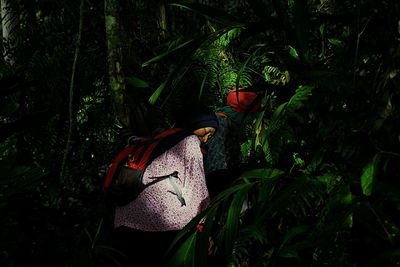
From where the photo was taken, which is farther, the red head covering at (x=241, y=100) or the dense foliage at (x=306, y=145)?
the red head covering at (x=241, y=100)

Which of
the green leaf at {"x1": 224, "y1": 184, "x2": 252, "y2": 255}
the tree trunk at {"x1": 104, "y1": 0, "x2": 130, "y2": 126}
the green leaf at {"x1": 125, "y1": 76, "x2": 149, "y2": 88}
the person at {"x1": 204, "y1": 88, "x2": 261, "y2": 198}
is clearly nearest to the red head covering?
the person at {"x1": 204, "y1": 88, "x2": 261, "y2": 198}

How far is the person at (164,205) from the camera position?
288cm

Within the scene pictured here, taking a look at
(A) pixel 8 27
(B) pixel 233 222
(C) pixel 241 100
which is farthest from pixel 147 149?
(A) pixel 8 27

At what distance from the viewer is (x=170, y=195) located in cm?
289

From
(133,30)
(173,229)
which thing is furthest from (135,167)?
(133,30)

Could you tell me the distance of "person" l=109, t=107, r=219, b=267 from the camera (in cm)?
288

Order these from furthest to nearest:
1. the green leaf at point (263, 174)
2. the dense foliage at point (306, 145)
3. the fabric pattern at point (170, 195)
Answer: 1. the fabric pattern at point (170, 195)
2. the green leaf at point (263, 174)
3. the dense foliage at point (306, 145)

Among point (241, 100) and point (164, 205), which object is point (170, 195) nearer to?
point (164, 205)

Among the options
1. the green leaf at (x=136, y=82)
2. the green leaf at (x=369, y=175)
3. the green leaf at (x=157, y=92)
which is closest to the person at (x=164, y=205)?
the green leaf at (x=136, y=82)

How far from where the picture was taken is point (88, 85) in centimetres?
388

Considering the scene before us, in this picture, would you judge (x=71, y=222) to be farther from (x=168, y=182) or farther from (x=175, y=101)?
(x=168, y=182)

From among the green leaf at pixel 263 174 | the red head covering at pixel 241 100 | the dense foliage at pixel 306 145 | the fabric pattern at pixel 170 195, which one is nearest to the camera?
the dense foliage at pixel 306 145

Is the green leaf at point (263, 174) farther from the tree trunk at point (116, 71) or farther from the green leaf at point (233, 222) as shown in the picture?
the tree trunk at point (116, 71)

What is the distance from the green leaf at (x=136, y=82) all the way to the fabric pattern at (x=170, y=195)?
1.86 ft
